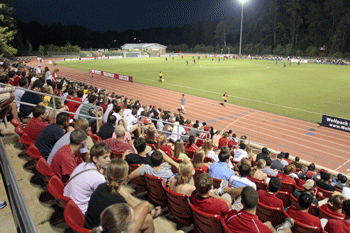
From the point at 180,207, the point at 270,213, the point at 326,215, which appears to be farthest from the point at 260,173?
the point at 180,207

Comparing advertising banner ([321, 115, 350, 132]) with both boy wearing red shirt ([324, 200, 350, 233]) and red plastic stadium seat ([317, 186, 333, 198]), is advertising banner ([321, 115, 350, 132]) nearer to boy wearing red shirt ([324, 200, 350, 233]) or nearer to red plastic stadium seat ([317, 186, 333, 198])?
red plastic stadium seat ([317, 186, 333, 198])

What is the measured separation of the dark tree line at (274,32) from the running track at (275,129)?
217ft

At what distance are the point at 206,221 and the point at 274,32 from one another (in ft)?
355

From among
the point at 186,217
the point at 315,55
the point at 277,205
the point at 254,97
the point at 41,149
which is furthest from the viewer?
the point at 315,55

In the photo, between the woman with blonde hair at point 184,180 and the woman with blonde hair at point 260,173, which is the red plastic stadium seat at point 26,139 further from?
the woman with blonde hair at point 260,173

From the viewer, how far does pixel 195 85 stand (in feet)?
103

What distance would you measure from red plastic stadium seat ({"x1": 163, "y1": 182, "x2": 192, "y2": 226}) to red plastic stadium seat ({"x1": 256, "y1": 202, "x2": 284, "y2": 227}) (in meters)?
1.33

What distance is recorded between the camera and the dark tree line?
77194 mm

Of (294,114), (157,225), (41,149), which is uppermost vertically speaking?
(41,149)

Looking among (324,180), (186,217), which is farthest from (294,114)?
(186,217)

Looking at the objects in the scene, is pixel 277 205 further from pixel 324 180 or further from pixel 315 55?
pixel 315 55

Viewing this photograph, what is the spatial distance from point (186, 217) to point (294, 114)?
724 inches

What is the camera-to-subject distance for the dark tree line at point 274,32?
7719 centimetres

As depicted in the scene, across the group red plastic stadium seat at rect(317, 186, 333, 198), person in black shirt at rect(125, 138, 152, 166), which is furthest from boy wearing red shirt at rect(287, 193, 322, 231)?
red plastic stadium seat at rect(317, 186, 333, 198)
